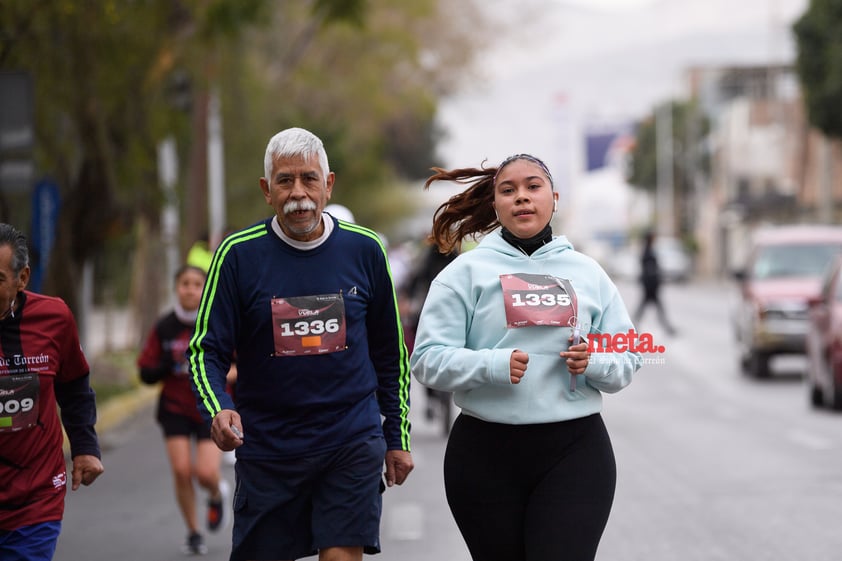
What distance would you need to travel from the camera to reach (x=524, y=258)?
5.03 metres

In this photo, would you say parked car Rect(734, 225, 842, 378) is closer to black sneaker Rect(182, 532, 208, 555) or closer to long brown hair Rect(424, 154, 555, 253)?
black sneaker Rect(182, 532, 208, 555)

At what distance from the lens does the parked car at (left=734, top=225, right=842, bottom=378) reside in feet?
68.0

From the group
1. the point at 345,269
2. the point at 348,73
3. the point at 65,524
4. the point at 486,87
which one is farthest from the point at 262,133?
the point at 345,269

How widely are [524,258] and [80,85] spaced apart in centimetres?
1197

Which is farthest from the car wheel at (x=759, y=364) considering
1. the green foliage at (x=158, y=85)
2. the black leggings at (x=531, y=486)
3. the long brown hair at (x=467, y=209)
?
the black leggings at (x=531, y=486)

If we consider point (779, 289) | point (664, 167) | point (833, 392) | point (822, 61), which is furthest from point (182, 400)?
→ point (664, 167)

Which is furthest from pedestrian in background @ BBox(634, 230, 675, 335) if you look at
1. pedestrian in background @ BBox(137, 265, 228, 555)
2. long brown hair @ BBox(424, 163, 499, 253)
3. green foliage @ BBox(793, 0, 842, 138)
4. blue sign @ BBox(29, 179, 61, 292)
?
long brown hair @ BBox(424, 163, 499, 253)

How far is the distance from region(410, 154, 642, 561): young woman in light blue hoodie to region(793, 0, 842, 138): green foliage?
4446 centimetres

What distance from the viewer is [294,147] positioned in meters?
5.20

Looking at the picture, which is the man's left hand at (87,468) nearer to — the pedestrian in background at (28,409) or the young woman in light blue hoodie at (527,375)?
the pedestrian in background at (28,409)

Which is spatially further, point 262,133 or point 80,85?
point 262,133

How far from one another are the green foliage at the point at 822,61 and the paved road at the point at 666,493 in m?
30.6

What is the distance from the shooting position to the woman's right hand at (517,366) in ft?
15.6

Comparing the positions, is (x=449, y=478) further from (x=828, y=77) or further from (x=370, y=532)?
(x=828, y=77)
